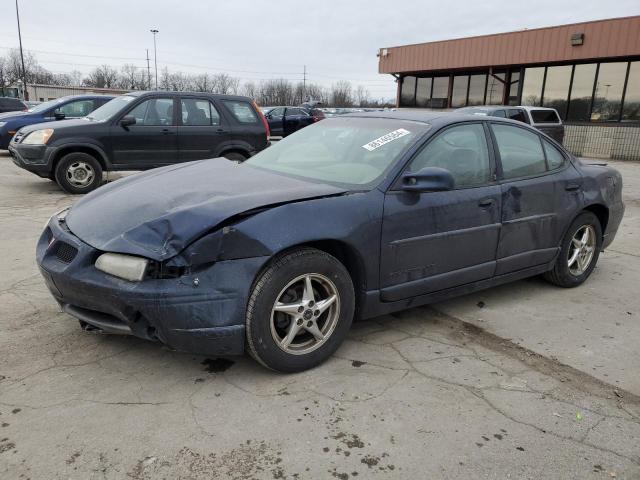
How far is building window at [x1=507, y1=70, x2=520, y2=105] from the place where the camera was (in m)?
22.8

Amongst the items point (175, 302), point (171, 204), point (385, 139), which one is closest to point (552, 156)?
point (385, 139)

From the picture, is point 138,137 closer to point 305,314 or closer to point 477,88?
point 305,314

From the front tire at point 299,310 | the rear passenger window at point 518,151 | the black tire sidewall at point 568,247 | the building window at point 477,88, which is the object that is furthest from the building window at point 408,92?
the front tire at point 299,310

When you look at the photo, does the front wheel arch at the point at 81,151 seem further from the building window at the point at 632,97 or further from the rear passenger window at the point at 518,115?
the building window at the point at 632,97

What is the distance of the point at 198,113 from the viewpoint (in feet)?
29.4

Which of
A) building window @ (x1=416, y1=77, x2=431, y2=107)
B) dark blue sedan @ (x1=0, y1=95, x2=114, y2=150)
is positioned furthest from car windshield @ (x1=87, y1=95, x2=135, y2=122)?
building window @ (x1=416, y1=77, x2=431, y2=107)

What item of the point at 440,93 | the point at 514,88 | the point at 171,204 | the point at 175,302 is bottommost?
the point at 175,302

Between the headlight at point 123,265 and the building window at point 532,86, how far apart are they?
22.6 meters

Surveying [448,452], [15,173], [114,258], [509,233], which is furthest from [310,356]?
[15,173]

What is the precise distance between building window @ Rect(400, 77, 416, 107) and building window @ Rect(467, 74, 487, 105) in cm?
385

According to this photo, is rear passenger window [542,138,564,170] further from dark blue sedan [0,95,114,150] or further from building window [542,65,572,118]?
building window [542,65,572,118]

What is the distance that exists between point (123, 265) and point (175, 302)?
35 cm

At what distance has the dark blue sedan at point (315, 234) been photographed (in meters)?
2.61

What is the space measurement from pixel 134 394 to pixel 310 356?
3.21 feet
